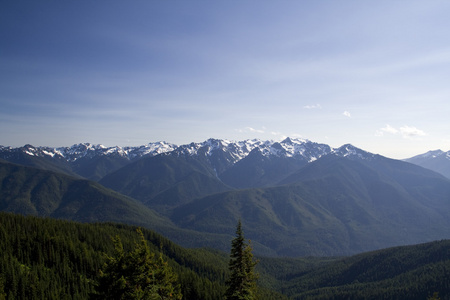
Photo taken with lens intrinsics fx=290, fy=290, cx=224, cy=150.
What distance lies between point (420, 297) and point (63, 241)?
698 ft

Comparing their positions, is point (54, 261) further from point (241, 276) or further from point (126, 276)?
point (241, 276)

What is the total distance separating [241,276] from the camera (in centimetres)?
3312

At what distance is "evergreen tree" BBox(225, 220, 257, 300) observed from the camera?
33.0 meters

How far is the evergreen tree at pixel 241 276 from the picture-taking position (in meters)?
33.0

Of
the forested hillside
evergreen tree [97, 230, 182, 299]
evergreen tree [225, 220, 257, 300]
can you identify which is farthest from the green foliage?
evergreen tree [97, 230, 182, 299]

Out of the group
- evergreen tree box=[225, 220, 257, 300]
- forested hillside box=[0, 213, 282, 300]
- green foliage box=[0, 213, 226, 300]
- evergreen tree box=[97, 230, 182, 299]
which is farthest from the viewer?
forested hillside box=[0, 213, 282, 300]

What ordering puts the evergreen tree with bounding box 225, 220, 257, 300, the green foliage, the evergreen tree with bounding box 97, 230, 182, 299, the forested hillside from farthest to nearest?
the forested hillside, the green foliage, the evergreen tree with bounding box 225, 220, 257, 300, the evergreen tree with bounding box 97, 230, 182, 299

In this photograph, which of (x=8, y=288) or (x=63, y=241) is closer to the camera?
(x=8, y=288)

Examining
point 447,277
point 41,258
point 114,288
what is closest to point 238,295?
point 114,288

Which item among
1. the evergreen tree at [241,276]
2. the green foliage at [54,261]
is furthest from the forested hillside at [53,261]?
the evergreen tree at [241,276]

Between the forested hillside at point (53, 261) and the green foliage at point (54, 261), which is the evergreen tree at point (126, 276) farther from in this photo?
the forested hillside at point (53, 261)

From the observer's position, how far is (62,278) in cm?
9875

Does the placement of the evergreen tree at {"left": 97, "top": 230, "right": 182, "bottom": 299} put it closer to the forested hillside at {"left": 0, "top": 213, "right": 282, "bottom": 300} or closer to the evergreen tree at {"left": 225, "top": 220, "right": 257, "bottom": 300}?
the evergreen tree at {"left": 225, "top": 220, "right": 257, "bottom": 300}

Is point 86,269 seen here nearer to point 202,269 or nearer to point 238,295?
point 202,269
